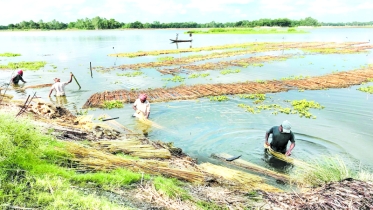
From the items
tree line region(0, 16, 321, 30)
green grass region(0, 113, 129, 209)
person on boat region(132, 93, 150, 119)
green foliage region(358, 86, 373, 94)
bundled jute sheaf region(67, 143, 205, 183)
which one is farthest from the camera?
Answer: tree line region(0, 16, 321, 30)

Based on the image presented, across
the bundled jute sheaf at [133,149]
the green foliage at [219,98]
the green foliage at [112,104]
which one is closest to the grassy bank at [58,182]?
the bundled jute sheaf at [133,149]

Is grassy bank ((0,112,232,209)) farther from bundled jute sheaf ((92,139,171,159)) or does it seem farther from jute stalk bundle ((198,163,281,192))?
bundled jute sheaf ((92,139,171,159))

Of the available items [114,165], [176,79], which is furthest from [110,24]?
[114,165]

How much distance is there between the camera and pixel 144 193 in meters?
5.23

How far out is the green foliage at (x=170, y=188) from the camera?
16.9 ft

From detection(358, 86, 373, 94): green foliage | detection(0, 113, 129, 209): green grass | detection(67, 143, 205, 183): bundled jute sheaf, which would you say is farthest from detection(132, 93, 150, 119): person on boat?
detection(358, 86, 373, 94): green foliage

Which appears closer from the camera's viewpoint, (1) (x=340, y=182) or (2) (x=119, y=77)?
(1) (x=340, y=182)

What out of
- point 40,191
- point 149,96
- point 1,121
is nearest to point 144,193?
point 40,191

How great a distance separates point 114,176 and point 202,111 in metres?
8.98

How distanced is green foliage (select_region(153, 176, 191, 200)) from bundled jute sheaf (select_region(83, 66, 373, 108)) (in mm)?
10357

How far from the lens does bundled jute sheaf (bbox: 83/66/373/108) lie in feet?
53.5

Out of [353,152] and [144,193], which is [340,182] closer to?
[144,193]

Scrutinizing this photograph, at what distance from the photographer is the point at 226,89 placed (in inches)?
706

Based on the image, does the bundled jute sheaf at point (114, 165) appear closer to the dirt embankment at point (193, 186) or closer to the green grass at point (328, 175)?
the dirt embankment at point (193, 186)
